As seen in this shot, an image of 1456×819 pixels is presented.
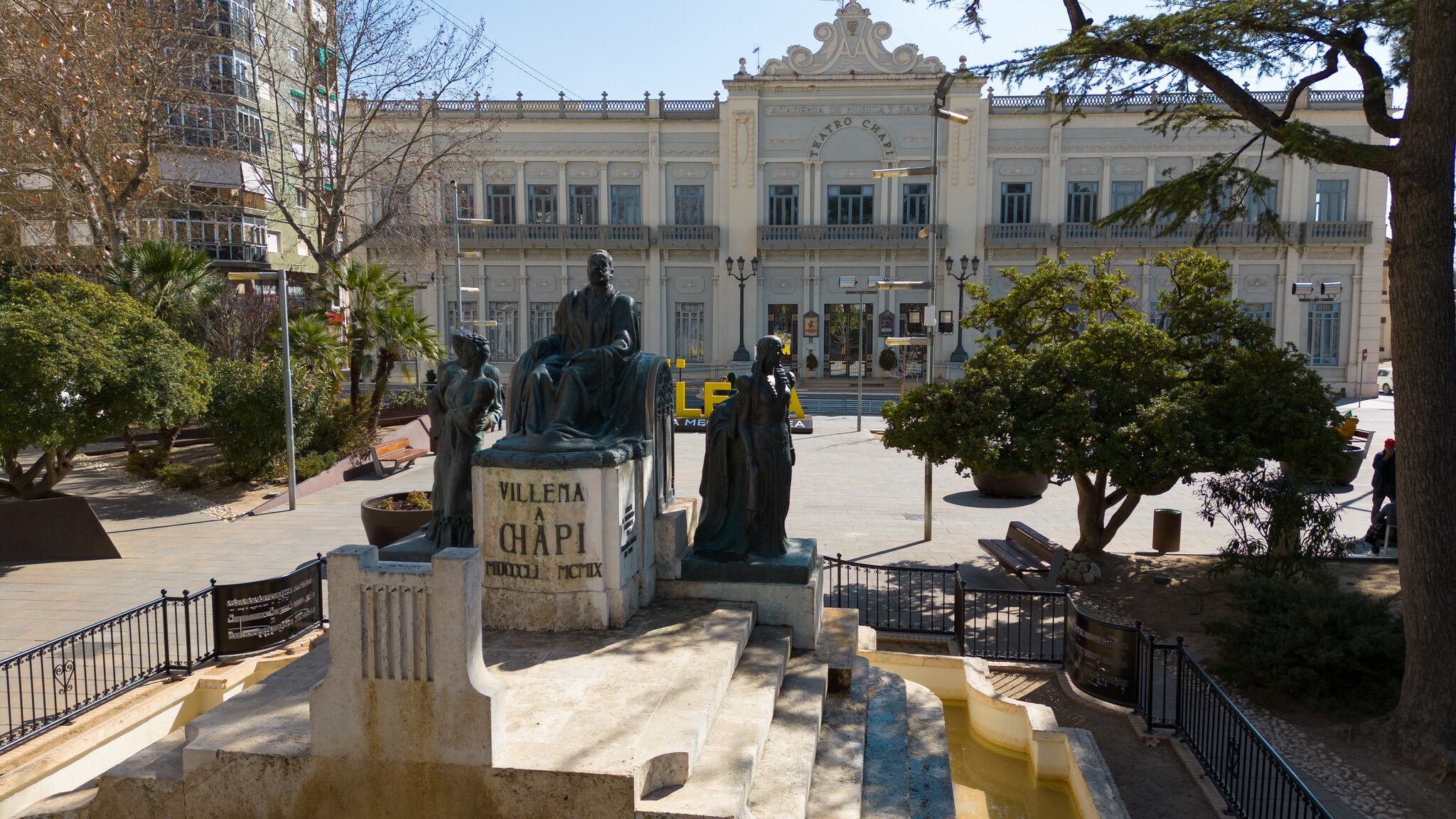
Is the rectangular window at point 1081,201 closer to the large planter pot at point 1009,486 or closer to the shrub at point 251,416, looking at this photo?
the large planter pot at point 1009,486

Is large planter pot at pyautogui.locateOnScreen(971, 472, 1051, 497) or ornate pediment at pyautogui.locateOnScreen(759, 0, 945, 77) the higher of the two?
ornate pediment at pyautogui.locateOnScreen(759, 0, 945, 77)

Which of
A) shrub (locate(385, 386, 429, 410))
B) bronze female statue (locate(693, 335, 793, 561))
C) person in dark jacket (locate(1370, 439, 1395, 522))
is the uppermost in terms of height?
bronze female statue (locate(693, 335, 793, 561))

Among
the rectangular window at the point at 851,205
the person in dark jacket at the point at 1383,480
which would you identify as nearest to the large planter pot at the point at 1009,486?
the person in dark jacket at the point at 1383,480

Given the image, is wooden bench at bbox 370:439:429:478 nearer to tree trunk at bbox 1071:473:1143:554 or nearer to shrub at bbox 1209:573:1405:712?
tree trunk at bbox 1071:473:1143:554

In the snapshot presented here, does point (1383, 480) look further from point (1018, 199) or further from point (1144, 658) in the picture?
point (1018, 199)

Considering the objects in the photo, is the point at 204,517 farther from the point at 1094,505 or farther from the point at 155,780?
the point at 1094,505

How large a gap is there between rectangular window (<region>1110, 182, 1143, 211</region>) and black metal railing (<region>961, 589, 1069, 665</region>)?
3113cm

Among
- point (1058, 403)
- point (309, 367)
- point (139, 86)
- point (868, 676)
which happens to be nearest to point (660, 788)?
point (868, 676)

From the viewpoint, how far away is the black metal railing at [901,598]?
1013 cm

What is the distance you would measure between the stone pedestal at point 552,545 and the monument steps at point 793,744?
1.45 meters

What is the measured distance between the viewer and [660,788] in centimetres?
512

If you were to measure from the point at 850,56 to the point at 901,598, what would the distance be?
3165 centimetres

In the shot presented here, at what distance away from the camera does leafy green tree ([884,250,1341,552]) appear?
10734mm

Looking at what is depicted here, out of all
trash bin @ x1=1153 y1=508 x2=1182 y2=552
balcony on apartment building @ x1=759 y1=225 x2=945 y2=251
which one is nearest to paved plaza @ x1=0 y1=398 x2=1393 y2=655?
trash bin @ x1=1153 y1=508 x2=1182 y2=552
